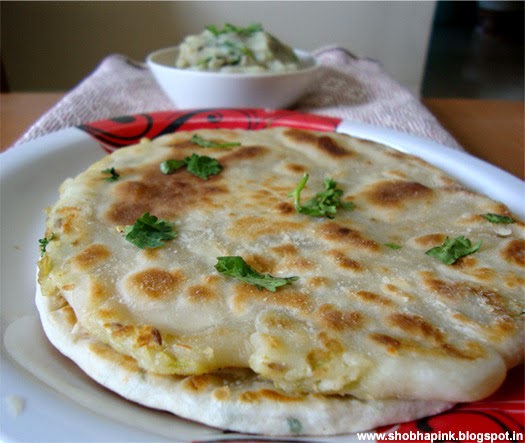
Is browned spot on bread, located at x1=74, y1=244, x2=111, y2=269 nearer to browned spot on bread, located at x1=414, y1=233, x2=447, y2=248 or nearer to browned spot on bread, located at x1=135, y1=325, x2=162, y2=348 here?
browned spot on bread, located at x1=135, y1=325, x2=162, y2=348

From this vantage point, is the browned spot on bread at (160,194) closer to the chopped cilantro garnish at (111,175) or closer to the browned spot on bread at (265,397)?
the chopped cilantro garnish at (111,175)

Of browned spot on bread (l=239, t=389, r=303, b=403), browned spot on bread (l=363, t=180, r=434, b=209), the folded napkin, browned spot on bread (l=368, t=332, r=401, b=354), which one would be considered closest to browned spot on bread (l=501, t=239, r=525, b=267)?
browned spot on bread (l=363, t=180, r=434, b=209)

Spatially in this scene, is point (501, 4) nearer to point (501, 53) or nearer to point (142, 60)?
point (501, 53)

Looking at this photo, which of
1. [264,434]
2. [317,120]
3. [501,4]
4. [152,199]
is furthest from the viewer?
[501,4]

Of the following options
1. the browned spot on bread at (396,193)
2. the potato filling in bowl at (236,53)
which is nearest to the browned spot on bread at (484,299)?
the browned spot on bread at (396,193)

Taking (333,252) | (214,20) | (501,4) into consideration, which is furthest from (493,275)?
(501,4)
